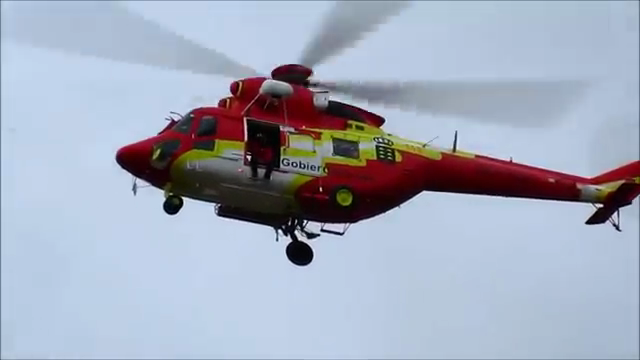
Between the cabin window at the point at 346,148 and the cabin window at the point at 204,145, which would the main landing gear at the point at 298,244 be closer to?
the cabin window at the point at 346,148

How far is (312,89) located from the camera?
23969mm

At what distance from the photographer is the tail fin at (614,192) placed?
2552cm

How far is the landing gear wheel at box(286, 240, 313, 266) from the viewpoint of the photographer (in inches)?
942

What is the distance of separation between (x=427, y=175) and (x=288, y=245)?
2892mm

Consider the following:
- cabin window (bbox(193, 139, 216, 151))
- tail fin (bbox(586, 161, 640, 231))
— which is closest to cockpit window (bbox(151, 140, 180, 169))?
cabin window (bbox(193, 139, 216, 151))

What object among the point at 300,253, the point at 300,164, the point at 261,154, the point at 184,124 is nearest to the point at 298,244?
the point at 300,253

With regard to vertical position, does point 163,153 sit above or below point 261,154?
below

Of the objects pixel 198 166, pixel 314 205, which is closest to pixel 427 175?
pixel 314 205

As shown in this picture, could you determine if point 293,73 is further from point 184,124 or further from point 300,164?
point 184,124

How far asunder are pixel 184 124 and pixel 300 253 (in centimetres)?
321

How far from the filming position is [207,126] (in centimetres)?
2292

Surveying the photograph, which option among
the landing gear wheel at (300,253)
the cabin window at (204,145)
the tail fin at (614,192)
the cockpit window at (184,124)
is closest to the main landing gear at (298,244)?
the landing gear wheel at (300,253)

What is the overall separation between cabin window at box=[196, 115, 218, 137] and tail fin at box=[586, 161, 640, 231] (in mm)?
7821

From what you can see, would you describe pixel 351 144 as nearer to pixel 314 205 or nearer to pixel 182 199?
pixel 314 205
